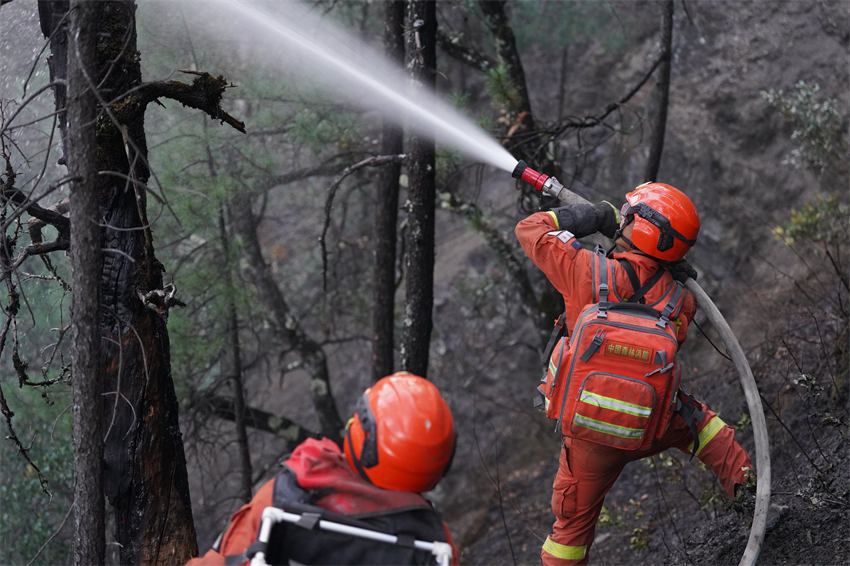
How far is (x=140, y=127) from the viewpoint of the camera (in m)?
3.65

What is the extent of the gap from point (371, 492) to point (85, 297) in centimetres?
126

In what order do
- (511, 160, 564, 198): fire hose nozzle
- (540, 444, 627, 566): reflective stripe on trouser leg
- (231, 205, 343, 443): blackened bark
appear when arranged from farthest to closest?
(231, 205, 343, 443): blackened bark < (511, 160, 564, 198): fire hose nozzle < (540, 444, 627, 566): reflective stripe on trouser leg

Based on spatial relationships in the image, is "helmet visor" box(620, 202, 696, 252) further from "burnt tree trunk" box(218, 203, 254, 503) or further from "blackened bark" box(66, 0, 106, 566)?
"burnt tree trunk" box(218, 203, 254, 503)

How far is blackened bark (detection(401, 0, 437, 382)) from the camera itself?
5.62 m

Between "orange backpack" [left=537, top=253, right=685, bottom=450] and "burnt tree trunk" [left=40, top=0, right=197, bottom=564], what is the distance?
6.17 ft

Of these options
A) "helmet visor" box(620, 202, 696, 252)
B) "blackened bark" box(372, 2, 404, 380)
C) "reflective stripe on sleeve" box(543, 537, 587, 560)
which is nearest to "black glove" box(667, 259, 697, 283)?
"helmet visor" box(620, 202, 696, 252)

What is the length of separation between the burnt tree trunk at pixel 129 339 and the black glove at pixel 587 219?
202 cm

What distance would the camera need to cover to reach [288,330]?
1020 centimetres

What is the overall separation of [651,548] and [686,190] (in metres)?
6.64

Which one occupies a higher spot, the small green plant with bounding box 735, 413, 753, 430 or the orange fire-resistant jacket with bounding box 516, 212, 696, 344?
the orange fire-resistant jacket with bounding box 516, 212, 696, 344

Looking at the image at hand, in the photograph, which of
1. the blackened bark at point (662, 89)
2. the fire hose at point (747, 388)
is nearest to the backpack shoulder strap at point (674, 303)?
the fire hose at point (747, 388)

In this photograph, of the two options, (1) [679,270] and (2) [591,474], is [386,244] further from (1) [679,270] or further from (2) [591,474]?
(2) [591,474]

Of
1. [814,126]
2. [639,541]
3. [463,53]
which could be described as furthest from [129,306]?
[814,126]

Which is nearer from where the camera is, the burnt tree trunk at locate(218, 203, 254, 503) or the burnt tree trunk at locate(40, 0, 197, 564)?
the burnt tree trunk at locate(40, 0, 197, 564)
